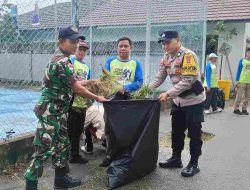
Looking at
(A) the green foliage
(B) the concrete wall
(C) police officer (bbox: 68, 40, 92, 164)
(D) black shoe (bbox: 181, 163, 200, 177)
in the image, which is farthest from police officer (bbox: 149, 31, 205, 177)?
Result: (A) the green foliage

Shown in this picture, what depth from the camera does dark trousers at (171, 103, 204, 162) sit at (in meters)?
4.33

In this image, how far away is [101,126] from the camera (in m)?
4.90

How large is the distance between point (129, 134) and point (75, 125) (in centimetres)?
96

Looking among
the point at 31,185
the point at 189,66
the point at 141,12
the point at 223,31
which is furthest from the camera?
the point at 223,31

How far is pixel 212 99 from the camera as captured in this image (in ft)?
29.6

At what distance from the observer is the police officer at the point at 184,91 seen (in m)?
4.16

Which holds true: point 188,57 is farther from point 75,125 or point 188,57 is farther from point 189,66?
point 75,125

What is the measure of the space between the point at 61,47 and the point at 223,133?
4323mm

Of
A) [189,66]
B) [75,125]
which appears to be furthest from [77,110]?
[189,66]

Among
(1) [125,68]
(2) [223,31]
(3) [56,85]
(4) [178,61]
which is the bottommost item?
(3) [56,85]

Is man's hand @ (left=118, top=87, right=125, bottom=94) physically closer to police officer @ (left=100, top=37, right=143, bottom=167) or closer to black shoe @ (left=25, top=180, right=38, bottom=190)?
police officer @ (left=100, top=37, right=143, bottom=167)

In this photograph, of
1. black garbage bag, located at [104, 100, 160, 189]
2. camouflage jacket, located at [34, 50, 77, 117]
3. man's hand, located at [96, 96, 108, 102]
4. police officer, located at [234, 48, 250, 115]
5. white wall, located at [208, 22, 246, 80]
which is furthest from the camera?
white wall, located at [208, 22, 246, 80]

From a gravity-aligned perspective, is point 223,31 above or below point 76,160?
above

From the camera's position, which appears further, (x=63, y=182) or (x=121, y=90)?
(x=121, y=90)
